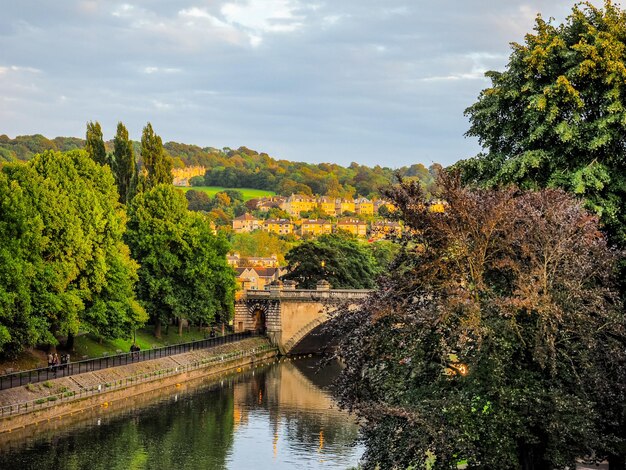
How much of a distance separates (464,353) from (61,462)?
1820cm

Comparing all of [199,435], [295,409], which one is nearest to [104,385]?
[199,435]

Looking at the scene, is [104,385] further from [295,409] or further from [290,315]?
[290,315]

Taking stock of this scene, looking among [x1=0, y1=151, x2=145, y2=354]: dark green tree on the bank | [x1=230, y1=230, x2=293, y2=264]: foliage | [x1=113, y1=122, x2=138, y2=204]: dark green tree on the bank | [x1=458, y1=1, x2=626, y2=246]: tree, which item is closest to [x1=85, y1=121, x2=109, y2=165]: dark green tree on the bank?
[x1=113, y1=122, x2=138, y2=204]: dark green tree on the bank

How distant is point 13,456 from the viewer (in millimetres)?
35281

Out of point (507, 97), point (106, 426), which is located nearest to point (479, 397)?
point (507, 97)

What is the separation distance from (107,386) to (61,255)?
7.51m

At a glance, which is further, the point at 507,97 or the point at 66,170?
the point at 66,170

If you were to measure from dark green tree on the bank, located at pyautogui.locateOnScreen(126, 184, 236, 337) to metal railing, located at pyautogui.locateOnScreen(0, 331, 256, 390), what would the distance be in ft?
10.4

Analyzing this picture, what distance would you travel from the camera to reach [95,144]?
70.6 m

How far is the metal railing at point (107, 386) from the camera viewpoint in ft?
131

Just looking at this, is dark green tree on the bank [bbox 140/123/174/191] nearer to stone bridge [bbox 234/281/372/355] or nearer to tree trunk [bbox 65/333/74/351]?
stone bridge [bbox 234/281/372/355]

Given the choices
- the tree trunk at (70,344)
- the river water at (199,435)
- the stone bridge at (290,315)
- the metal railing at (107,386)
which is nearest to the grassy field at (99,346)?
the tree trunk at (70,344)

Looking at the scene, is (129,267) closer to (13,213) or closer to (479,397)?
(13,213)

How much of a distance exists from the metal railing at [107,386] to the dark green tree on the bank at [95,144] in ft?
58.2
